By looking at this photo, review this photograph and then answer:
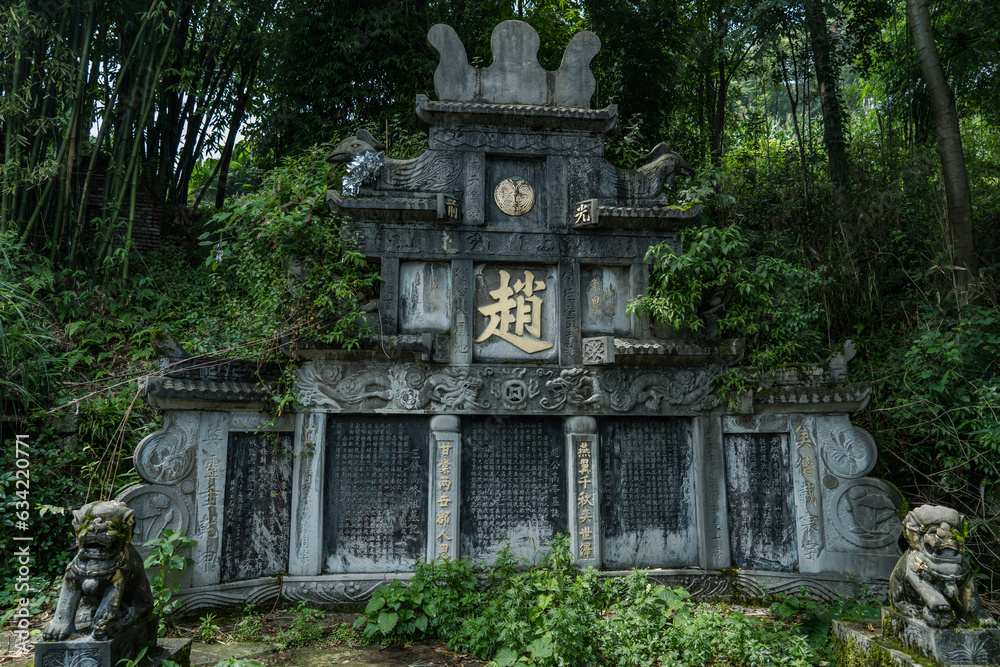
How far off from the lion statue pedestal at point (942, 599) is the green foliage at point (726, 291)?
2.83m

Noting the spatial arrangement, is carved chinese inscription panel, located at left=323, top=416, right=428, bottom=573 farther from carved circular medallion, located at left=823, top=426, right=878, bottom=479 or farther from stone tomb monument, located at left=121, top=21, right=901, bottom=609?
carved circular medallion, located at left=823, top=426, right=878, bottom=479

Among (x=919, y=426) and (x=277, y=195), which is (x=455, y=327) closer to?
(x=277, y=195)

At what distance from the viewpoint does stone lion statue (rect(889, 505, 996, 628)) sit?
4.01 metres

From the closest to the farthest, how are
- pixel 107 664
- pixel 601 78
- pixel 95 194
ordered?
pixel 107 664 → pixel 95 194 → pixel 601 78

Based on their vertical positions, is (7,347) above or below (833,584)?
above

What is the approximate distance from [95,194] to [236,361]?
555 cm

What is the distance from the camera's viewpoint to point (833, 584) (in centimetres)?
623

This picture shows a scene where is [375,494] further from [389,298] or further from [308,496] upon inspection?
[389,298]

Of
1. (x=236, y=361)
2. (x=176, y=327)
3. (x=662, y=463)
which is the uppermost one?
(x=176, y=327)

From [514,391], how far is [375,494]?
1807mm

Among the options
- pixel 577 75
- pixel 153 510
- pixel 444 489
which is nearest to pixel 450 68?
pixel 577 75

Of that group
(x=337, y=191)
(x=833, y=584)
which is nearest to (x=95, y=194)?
(x=337, y=191)

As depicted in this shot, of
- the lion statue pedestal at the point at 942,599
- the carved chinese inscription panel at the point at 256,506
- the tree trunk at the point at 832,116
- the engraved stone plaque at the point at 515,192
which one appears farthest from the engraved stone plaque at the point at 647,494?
the tree trunk at the point at 832,116

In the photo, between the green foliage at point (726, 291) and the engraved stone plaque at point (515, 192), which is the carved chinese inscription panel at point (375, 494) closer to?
the engraved stone plaque at point (515, 192)
